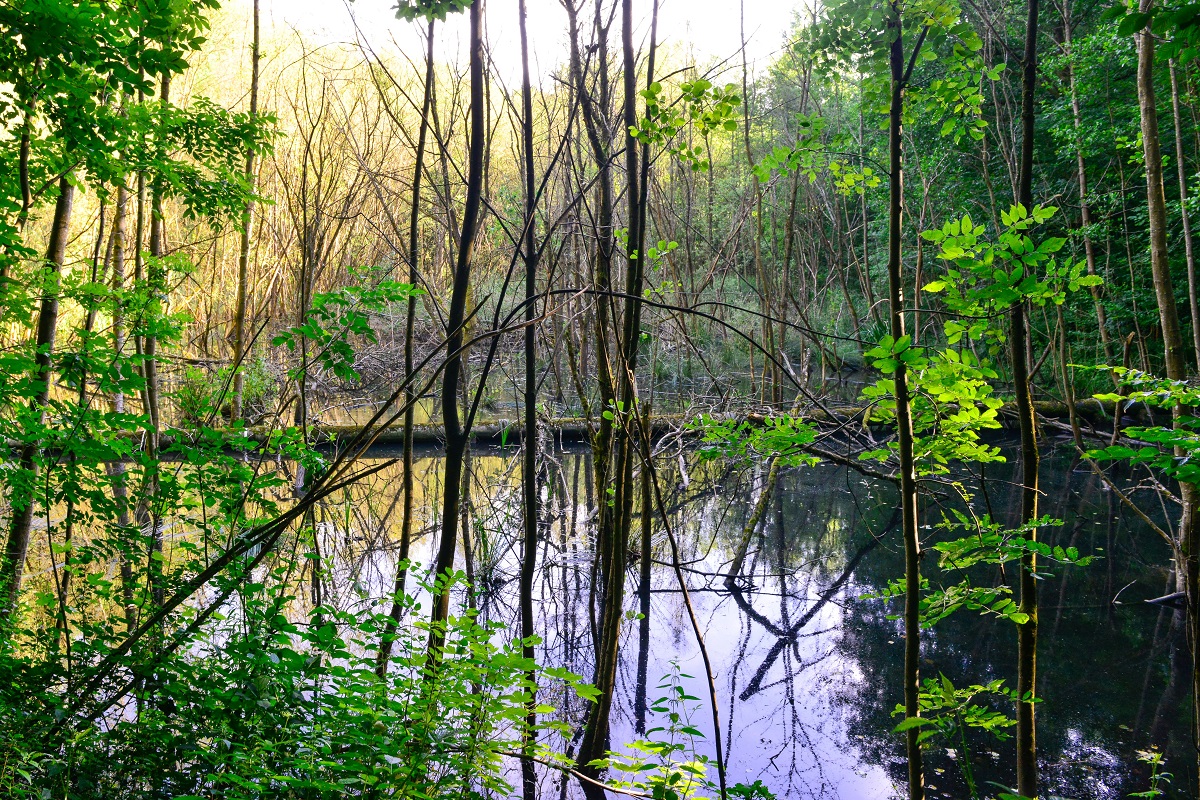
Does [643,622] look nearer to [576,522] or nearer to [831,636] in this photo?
[831,636]

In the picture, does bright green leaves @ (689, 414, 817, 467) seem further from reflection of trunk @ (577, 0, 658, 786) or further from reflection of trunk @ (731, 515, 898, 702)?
reflection of trunk @ (731, 515, 898, 702)

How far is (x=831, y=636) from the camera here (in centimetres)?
468

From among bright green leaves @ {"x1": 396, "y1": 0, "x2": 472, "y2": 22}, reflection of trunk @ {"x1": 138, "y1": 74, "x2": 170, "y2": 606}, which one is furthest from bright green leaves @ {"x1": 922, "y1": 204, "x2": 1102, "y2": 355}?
reflection of trunk @ {"x1": 138, "y1": 74, "x2": 170, "y2": 606}

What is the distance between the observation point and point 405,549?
3.10m

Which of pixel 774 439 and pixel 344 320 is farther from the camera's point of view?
pixel 774 439

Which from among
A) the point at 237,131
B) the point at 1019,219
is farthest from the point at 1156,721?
the point at 237,131

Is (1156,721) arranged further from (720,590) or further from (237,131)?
(237,131)

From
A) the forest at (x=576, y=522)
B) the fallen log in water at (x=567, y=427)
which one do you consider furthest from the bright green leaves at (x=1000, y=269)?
the fallen log in water at (x=567, y=427)

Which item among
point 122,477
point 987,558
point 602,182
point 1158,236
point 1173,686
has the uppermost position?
point 602,182

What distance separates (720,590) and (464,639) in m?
3.62

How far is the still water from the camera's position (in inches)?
131

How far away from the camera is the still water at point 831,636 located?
3332 millimetres

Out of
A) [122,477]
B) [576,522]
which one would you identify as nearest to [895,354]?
[122,477]

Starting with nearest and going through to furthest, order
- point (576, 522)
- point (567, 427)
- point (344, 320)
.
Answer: point (344, 320), point (576, 522), point (567, 427)
